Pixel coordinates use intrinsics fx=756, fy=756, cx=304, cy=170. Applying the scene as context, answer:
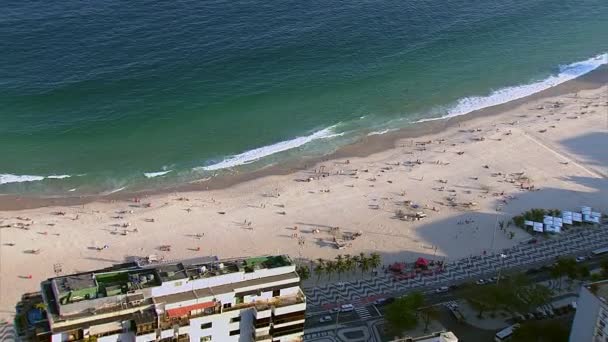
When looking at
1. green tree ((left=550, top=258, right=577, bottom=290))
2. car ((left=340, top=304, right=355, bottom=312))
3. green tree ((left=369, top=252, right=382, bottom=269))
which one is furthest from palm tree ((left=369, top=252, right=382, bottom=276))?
green tree ((left=550, top=258, right=577, bottom=290))

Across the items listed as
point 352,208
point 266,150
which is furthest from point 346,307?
point 266,150

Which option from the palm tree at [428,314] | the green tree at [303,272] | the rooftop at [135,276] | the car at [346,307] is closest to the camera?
the rooftop at [135,276]

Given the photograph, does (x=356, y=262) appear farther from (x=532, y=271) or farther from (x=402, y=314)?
(x=532, y=271)

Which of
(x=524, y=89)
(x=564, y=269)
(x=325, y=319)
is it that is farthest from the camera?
(x=524, y=89)

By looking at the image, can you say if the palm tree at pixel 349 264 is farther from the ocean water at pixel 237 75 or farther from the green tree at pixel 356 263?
the ocean water at pixel 237 75

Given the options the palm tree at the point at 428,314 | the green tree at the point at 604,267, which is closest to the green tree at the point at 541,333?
the palm tree at the point at 428,314

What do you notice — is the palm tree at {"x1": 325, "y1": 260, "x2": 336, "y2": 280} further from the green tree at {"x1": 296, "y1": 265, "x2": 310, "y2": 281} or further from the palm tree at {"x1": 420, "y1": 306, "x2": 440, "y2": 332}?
the palm tree at {"x1": 420, "y1": 306, "x2": 440, "y2": 332}
